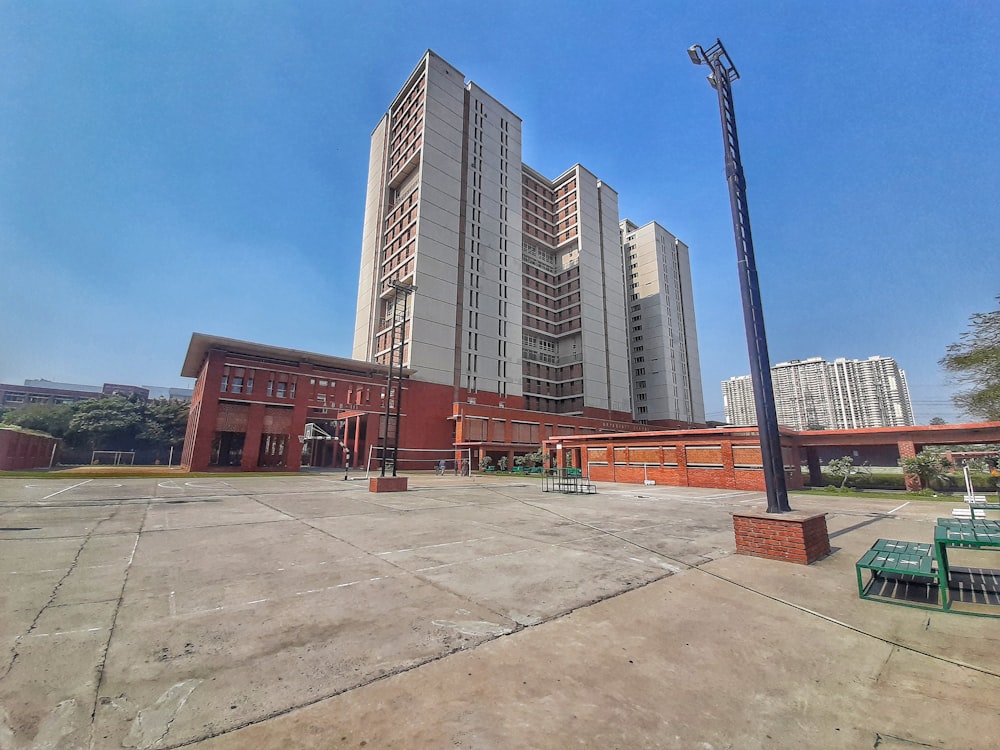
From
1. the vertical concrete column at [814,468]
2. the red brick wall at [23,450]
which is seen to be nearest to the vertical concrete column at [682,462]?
the vertical concrete column at [814,468]

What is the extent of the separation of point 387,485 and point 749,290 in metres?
15.8

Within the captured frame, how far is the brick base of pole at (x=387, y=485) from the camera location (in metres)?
18.1

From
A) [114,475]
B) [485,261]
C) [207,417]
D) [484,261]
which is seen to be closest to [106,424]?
[207,417]

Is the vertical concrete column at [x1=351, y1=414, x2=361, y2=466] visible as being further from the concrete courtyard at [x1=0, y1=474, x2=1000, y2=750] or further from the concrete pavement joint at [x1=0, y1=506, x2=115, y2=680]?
the concrete courtyard at [x1=0, y1=474, x2=1000, y2=750]

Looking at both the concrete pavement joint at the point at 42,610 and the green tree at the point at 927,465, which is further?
the green tree at the point at 927,465

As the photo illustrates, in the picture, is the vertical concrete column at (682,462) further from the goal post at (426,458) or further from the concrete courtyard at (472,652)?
the goal post at (426,458)

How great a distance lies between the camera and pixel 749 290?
815 centimetres

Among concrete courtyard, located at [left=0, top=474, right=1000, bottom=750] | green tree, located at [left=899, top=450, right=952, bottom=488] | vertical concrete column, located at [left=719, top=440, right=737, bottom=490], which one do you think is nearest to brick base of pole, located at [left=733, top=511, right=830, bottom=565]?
concrete courtyard, located at [left=0, top=474, right=1000, bottom=750]

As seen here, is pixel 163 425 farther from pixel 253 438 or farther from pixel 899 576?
pixel 899 576

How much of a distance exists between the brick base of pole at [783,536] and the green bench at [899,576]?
31.2 inches

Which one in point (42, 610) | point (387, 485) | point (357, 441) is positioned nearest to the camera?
point (42, 610)

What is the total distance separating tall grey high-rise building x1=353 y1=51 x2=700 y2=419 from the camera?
172ft

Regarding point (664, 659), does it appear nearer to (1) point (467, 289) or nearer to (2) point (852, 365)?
(1) point (467, 289)

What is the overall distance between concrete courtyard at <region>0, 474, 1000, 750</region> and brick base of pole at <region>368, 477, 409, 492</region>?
11.1 m
